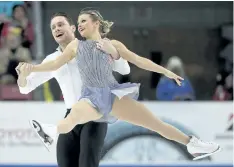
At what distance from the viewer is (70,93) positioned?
8.80ft

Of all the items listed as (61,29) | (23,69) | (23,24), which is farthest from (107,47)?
(23,24)

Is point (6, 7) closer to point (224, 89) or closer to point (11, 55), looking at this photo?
point (11, 55)

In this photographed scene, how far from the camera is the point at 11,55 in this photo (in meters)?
4.46

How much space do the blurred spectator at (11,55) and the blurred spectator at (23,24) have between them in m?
0.03

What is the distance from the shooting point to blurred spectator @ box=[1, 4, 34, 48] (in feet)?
14.4

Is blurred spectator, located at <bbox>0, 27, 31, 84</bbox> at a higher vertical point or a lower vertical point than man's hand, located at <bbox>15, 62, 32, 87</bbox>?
lower

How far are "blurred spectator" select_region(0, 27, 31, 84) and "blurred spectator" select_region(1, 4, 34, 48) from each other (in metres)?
0.03

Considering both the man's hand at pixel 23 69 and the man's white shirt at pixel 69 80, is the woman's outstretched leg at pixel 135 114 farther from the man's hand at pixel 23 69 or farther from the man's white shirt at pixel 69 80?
the man's hand at pixel 23 69

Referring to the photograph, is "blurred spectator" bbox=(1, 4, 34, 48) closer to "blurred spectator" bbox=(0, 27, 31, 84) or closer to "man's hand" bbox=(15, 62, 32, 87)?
"blurred spectator" bbox=(0, 27, 31, 84)

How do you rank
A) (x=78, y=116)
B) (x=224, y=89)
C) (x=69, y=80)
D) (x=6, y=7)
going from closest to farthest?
(x=78, y=116) < (x=69, y=80) < (x=6, y=7) < (x=224, y=89)

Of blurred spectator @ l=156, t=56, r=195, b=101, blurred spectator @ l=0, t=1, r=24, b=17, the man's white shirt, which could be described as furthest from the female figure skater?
blurred spectator @ l=0, t=1, r=24, b=17

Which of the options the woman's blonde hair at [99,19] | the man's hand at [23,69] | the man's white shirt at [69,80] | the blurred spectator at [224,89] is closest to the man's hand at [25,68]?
the man's hand at [23,69]

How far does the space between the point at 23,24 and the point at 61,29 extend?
6.11 ft

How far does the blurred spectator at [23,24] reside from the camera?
4.38m
